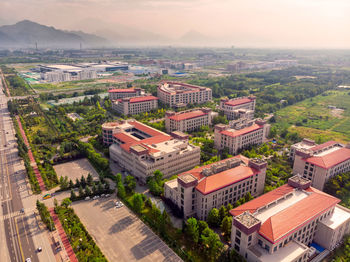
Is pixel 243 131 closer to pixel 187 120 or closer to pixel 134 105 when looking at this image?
pixel 187 120

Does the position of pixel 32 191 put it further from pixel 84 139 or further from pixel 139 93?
pixel 139 93

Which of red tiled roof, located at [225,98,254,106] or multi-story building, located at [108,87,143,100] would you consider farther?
multi-story building, located at [108,87,143,100]

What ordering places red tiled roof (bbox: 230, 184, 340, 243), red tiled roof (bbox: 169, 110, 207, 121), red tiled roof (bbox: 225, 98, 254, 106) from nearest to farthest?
red tiled roof (bbox: 230, 184, 340, 243), red tiled roof (bbox: 169, 110, 207, 121), red tiled roof (bbox: 225, 98, 254, 106)

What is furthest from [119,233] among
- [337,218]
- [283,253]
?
[337,218]

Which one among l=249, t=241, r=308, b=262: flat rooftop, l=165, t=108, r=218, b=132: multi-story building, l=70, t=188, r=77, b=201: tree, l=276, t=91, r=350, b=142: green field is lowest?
l=276, t=91, r=350, b=142: green field

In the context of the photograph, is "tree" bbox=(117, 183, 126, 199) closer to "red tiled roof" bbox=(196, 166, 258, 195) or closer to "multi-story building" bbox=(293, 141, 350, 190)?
"red tiled roof" bbox=(196, 166, 258, 195)

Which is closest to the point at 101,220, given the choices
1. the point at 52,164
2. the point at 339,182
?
the point at 52,164

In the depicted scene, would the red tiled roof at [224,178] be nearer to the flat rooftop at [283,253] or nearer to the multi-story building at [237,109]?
the flat rooftop at [283,253]

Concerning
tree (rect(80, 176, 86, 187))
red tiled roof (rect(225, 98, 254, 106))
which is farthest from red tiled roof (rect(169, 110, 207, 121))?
tree (rect(80, 176, 86, 187))
